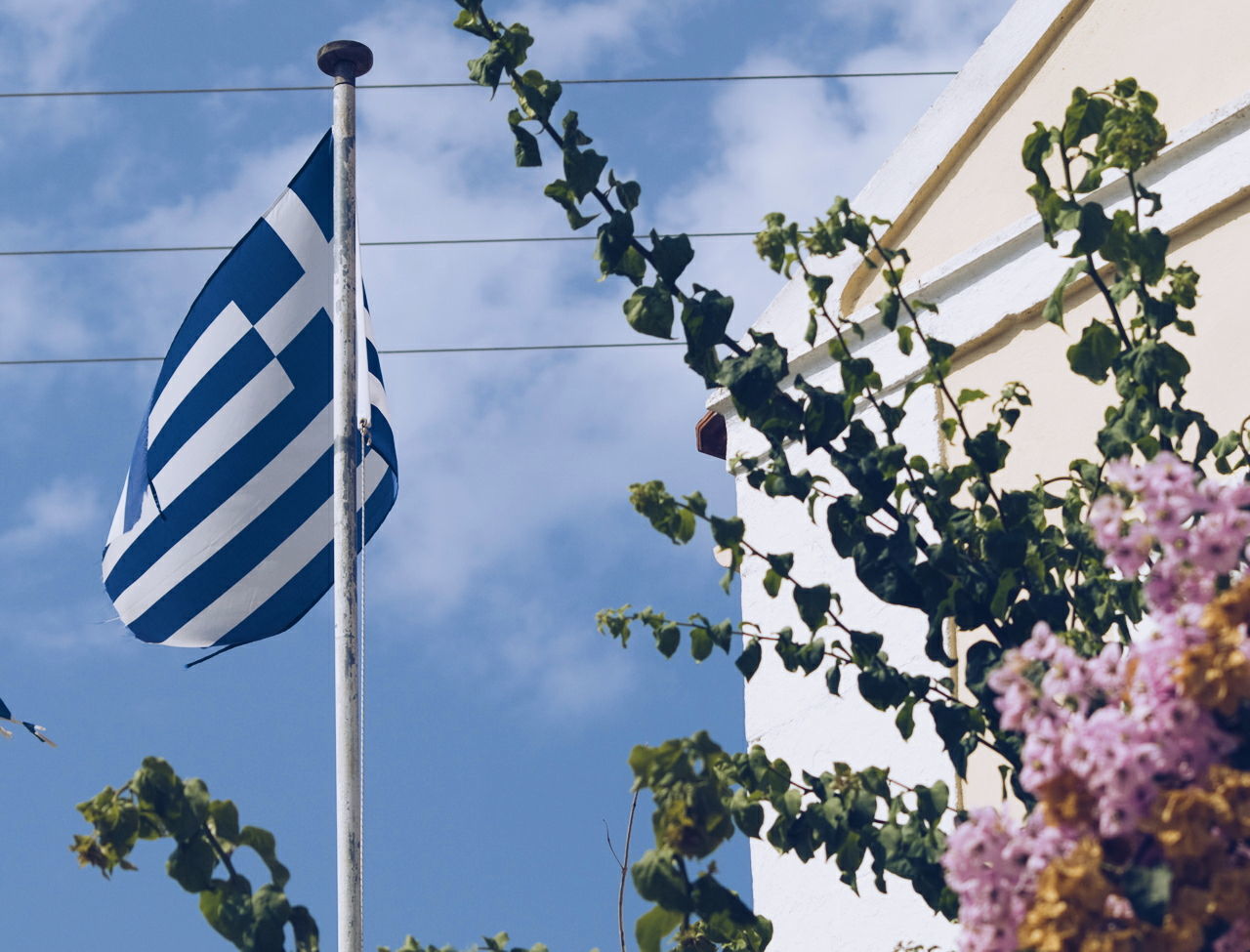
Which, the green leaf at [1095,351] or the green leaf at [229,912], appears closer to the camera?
the green leaf at [229,912]

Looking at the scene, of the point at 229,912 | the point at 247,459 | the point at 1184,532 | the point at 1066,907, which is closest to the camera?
the point at 1066,907

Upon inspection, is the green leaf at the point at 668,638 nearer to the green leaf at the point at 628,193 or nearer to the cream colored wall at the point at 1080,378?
the green leaf at the point at 628,193

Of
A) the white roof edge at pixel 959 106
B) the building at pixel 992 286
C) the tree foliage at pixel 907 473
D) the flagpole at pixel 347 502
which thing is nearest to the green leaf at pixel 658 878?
the tree foliage at pixel 907 473

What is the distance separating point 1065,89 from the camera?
20.4 ft

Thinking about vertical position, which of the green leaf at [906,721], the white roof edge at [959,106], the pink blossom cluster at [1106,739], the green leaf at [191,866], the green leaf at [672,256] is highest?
the white roof edge at [959,106]

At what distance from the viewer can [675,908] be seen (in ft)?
8.73

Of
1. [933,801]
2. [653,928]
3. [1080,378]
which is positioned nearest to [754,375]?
[933,801]

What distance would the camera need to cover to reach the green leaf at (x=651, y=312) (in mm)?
3449

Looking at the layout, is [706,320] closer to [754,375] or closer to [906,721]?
[754,375]

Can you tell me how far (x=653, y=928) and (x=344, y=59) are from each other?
4667 mm

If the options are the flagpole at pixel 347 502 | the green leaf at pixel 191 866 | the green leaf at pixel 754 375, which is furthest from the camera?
the flagpole at pixel 347 502

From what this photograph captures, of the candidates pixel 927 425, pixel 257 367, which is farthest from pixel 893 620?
pixel 257 367

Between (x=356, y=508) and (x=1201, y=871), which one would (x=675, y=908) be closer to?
(x=1201, y=871)

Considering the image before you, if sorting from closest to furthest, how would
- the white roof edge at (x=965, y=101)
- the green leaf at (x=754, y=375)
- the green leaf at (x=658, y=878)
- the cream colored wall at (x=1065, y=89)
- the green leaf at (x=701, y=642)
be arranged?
the green leaf at (x=658, y=878)
the green leaf at (x=754, y=375)
the green leaf at (x=701, y=642)
the cream colored wall at (x=1065, y=89)
the white roof edge at (x=965, y=101)
